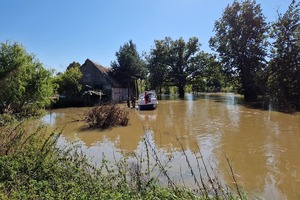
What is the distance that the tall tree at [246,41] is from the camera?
3934 centimetres

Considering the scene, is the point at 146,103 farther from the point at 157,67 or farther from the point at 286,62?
the point at 157,67

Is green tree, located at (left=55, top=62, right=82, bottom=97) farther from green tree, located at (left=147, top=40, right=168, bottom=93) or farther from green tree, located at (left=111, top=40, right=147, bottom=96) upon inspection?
green tree, located at (left=147, top=40, right=168, bottom=93)

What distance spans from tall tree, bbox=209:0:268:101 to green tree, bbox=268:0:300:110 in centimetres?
969

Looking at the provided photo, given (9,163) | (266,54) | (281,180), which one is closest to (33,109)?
(9,163)

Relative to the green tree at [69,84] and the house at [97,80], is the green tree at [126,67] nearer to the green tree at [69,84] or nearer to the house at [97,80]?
the house at [97,80]

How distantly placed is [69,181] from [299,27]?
28.8 meters

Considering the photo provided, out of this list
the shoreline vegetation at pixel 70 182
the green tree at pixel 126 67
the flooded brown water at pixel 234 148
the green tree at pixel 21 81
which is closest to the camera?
the shoreline vegetation at pixel 70 182

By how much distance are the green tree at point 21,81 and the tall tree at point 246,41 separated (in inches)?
1137

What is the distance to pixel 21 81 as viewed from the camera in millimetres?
20219

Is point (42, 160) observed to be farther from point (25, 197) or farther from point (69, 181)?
point (25, 197)

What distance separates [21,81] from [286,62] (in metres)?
25.4

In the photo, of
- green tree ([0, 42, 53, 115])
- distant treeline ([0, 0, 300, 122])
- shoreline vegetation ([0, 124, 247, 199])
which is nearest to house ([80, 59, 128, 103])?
distant treeline ([0, 0, 300, 122])

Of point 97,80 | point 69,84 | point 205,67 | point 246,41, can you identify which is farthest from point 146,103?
point 205,67

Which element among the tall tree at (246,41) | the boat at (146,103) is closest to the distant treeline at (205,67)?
the tall tree at (246,41)
